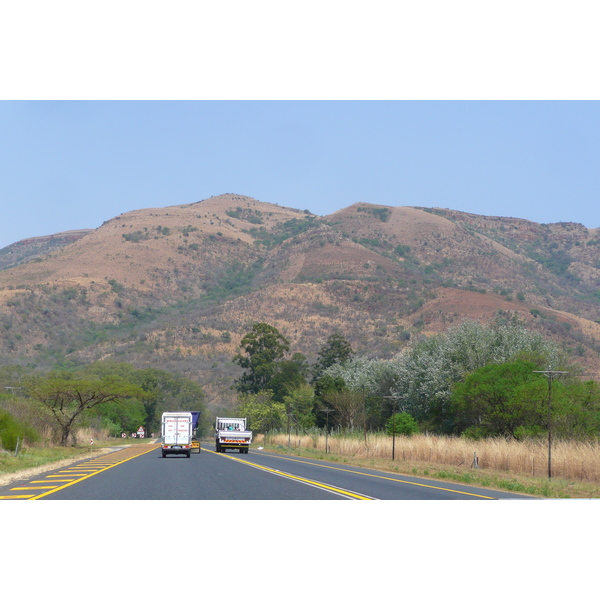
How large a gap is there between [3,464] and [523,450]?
24.2 metres

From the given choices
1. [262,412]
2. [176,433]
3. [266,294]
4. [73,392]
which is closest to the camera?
[176,433]

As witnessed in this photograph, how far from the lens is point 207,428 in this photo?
136m

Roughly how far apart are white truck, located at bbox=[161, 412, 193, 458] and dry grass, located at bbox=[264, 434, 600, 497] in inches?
480

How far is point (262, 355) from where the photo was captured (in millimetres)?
104312

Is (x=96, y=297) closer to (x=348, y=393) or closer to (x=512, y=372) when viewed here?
(x=348, y=393)

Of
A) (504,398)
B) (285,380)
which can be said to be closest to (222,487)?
(504,398)

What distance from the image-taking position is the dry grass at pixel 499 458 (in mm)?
28203

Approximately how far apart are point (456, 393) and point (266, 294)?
98.4m

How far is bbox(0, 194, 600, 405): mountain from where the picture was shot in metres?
123

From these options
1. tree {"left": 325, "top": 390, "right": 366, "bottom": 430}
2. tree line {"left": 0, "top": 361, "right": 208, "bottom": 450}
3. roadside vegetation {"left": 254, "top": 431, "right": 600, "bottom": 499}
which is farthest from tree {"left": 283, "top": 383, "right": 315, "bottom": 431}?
roadside vegetation {"left": 254, "top": 431, "right": 600, "bottom": 499}

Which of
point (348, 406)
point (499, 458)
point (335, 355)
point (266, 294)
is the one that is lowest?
point (348, 406)

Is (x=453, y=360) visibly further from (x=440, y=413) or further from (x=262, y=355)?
(x=262, y=355)

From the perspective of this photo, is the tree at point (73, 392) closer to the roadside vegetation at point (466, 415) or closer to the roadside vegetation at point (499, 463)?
the roadside vegetation at point (466, 415)

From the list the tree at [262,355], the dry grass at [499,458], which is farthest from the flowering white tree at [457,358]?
the tree at [262,355]
